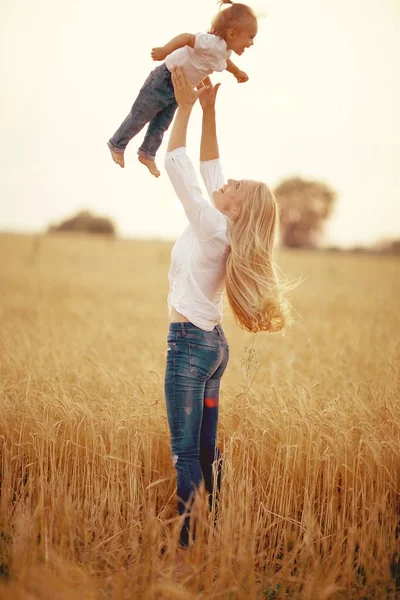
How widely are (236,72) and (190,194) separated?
1312mm

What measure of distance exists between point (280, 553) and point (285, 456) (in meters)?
0.61

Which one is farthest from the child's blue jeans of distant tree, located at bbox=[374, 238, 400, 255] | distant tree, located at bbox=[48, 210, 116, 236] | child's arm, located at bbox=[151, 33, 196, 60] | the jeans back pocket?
distant tree, located at bbox=[48, 210, 116, 236]

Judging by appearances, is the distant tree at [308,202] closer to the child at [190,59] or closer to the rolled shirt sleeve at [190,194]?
the child at [190,59]

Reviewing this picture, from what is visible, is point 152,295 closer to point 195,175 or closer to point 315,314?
point 315,314

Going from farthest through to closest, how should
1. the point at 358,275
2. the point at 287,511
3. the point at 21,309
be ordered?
the point at 358,275
the point at 21,309
the point at 287,511

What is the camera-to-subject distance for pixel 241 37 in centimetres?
327

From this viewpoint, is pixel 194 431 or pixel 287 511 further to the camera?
pixel 287 511

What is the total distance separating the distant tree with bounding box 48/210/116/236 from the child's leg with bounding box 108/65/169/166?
53.4 meters

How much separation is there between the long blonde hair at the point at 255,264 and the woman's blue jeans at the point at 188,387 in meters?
0.23

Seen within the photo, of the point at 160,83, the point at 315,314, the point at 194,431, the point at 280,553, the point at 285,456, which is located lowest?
the point at 280,553

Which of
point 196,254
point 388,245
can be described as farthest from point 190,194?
point 388,245

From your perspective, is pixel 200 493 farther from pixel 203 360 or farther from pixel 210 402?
pixel 203 360

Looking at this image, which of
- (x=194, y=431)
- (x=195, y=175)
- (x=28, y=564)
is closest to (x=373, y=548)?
(x=194, y=431)

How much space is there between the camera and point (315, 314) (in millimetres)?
14344
